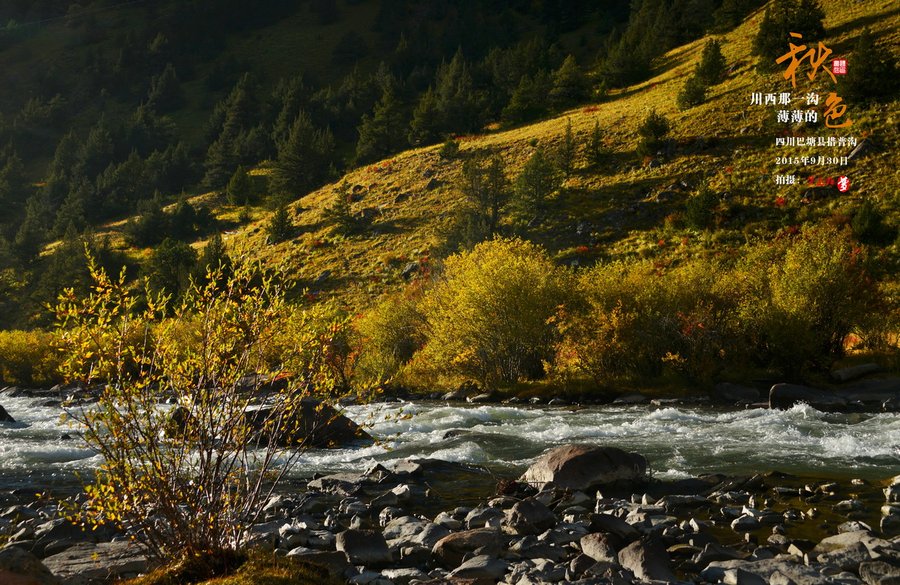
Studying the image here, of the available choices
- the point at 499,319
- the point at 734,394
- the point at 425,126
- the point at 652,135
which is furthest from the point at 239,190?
the point at 734,394

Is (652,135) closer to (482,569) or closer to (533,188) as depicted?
(533,188)

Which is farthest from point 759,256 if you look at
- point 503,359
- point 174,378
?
point 174,378

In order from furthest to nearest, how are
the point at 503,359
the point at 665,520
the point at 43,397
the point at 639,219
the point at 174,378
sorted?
the point at 639,219 → the point at 43,397 → the point at 503,359 → the point at 665,520 → the point at 174,378

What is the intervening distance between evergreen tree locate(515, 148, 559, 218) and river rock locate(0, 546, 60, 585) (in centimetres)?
6433

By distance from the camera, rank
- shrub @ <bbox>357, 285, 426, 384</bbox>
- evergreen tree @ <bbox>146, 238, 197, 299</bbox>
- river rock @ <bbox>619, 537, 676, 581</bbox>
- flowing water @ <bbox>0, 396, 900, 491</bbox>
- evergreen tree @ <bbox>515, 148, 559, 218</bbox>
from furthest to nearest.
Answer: evergreen tree @ <bbox>146, 238, 197, 299</bbox>, evergreen tree @ <bbox>515, 148, 559, 218</bbox>, shrub @ <bbox>357, 285, 426, 384</bbox>, flowing water @ <bbox>0, 396, 900, 491</bbox>, river rock @ <bbox>619, 537, 676, 581</bbox>

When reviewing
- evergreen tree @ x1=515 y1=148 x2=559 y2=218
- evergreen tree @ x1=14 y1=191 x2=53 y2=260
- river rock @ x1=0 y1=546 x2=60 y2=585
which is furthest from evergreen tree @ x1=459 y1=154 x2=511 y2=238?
river rock @ x1=0 y1=546 x2=60 y2=585

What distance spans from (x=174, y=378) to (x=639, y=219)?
62.3 metres

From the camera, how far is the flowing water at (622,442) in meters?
18.4

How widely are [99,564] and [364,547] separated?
3.96 m

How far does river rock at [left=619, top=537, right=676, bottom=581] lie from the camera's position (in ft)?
32.0

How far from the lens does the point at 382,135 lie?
4274 inches

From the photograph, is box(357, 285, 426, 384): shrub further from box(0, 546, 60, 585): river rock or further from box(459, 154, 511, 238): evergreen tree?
box(0, 546, 60, 585): river rock

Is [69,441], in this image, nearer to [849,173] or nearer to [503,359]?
[503,359]

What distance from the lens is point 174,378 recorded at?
25.7 feet
